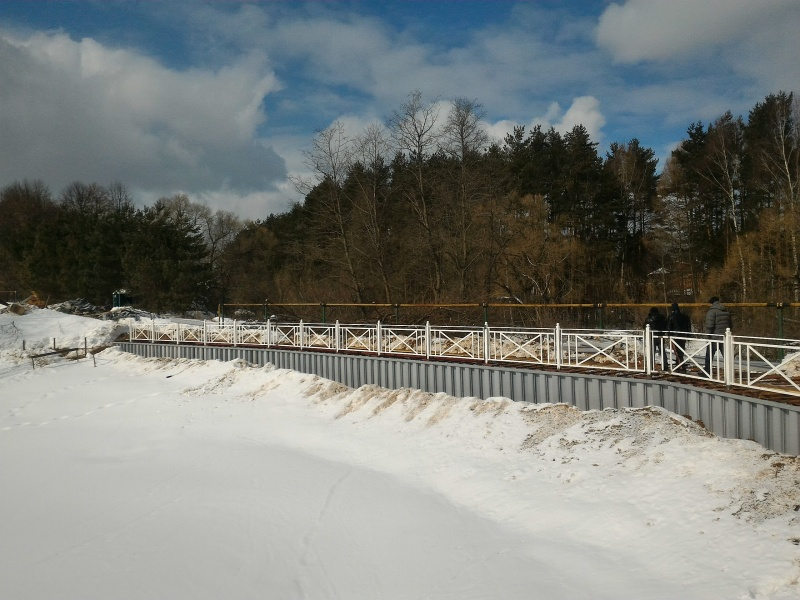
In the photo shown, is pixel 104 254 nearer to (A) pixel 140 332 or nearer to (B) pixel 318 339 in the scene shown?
(A) pixel 140 332

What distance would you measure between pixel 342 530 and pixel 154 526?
2960 mm

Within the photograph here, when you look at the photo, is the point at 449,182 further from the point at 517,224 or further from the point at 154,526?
the point at 154,526

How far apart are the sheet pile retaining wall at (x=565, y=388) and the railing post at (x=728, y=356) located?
0.41 m

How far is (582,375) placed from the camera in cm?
1051

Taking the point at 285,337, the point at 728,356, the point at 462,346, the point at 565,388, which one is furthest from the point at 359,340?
the point at 728,356

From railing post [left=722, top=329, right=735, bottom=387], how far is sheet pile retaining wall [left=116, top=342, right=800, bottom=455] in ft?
1.33

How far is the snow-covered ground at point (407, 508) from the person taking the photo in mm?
6078

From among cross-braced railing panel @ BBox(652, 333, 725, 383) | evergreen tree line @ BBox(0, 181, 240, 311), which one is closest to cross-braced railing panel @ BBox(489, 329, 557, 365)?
cross-braced railing panel @ BBox(652, 333, 725, 383)

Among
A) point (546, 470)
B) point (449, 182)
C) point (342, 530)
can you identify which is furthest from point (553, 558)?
point (449, 182)

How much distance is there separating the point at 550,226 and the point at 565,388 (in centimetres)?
2017

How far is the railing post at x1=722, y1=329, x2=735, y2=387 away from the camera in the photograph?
8.22 meters

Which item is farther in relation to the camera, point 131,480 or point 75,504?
point 131,480

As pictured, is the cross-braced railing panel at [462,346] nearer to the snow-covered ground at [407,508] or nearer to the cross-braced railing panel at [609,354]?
the snow-covered ground at [407,508]

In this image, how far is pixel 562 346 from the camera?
1230cm
